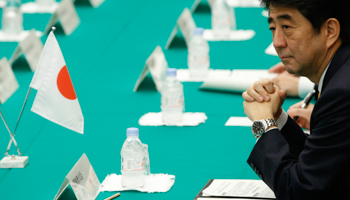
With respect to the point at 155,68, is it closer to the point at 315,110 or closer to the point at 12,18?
the point at 12,18

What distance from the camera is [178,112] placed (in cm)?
395

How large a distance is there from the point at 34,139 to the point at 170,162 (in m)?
0.90

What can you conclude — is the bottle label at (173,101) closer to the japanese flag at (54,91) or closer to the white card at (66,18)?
the japanese flag at (54,91)

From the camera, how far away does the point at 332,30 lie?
217 cm

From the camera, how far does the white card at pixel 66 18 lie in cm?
591

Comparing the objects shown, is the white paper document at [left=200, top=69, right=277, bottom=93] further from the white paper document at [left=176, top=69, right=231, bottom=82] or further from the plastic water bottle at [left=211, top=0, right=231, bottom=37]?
the plastic water bottle at [left=211, top=0, right=231, bottom=37]

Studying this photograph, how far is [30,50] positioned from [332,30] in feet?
11.2

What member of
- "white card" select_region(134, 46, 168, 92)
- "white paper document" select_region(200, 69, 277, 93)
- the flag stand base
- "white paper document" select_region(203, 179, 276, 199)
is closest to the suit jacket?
"white paper document" select_region(203, 179, 276, 199)

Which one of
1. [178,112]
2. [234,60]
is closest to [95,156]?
[178,112]

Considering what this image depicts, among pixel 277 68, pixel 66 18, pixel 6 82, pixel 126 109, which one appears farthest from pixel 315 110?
pixel 66 18

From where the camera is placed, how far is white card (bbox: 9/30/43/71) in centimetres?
496

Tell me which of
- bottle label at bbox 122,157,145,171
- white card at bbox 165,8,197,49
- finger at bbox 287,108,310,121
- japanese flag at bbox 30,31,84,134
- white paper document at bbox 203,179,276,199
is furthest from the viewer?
white card at bbox 165,8,197,49

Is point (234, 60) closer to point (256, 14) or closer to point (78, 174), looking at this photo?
point (256, 14)

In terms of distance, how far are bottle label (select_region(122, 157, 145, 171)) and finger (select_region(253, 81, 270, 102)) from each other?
73cm
